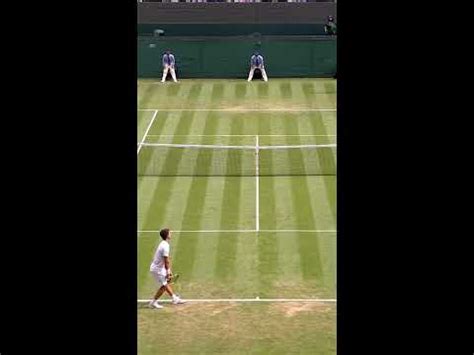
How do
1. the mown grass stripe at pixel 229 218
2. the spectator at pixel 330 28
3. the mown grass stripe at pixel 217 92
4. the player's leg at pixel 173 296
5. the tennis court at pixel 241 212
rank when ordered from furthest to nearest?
the spectator at pixel 330 28, the mown grass stripe at pixel 217 92, the mown grass stripe at pixel 229 218, the player's leg at pixel 173 296, the tennis court at pixel 241 212

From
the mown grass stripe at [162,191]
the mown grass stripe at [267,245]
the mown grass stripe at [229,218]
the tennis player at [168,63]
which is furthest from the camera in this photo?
the tennis player at [168,63]

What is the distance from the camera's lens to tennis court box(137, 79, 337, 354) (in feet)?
66.6

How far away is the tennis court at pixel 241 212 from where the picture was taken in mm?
20312

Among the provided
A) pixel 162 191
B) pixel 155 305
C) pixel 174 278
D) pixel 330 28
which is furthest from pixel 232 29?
pixel 155 305

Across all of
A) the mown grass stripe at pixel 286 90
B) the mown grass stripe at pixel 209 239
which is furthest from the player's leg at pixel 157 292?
the mown grass stripe at pixel 286 90

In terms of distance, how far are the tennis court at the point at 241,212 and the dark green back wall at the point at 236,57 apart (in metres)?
3.15

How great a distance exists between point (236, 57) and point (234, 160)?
15.4 m

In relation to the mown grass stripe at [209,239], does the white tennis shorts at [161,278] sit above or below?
above

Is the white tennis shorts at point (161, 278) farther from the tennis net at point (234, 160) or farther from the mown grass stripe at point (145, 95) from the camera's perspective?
the mown grass stripe at point (145, 95)

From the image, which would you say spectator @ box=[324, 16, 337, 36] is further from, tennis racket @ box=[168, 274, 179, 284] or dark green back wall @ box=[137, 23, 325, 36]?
tennis racket @ box=[168, 274, 179, 284]

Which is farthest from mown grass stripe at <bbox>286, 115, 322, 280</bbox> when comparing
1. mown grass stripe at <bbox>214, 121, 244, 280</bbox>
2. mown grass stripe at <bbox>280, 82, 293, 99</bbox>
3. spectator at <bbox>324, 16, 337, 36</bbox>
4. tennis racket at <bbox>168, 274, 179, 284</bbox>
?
spectator at <bbox>324, 16, 337, 36</bbox>
